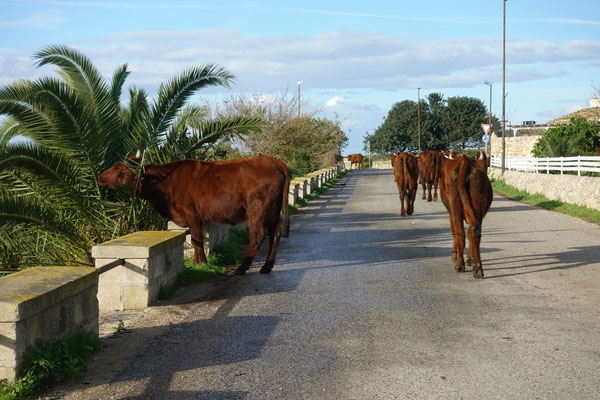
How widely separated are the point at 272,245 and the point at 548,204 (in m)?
14.6

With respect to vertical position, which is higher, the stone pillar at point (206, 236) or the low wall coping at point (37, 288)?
the low wall coping at point (37, 288)

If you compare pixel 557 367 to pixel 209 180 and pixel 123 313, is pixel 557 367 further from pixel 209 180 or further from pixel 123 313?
pixel 209 180

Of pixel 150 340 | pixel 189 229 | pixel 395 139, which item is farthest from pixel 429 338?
pixel 395 139

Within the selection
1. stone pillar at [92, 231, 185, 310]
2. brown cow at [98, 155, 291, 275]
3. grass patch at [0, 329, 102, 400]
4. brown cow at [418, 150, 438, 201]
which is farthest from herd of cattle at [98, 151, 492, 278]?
brown cow at [418, 150, 438, 201]

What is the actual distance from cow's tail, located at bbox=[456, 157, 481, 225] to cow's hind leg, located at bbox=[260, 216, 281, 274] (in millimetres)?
2737

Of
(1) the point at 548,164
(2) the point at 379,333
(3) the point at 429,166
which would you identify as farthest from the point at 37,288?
(1) the point at 548,164

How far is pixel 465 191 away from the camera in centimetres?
991

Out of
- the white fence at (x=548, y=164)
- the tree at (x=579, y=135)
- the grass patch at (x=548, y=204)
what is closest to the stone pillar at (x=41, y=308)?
the grass patch at (x=548, y=204)

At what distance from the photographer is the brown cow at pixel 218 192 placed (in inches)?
402

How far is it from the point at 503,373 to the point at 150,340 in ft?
10.6

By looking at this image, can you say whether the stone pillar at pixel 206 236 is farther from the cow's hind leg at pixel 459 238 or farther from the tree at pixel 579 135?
the tree at pixel 579 135

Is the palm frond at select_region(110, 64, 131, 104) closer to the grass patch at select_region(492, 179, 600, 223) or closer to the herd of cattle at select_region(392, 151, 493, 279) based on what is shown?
the herd of cattle at select_region(392, 151, 493, 279)

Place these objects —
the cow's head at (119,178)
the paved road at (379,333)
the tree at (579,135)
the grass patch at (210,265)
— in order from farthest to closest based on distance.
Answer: the tree at (579,135)
the cow's head at (119,178)
the grass patch at (210,265)
the paved road at (379,333)

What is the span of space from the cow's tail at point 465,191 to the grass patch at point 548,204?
348 inches
